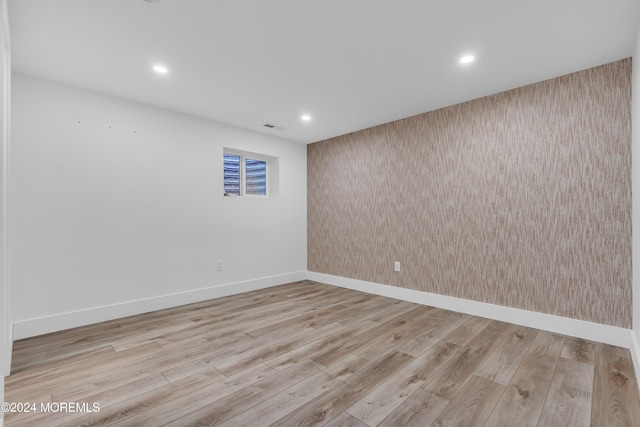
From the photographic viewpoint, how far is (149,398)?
5.48 ft

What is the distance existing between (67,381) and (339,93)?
313 cm

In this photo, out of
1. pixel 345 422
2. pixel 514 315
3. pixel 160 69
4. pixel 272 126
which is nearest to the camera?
pixel 345 422

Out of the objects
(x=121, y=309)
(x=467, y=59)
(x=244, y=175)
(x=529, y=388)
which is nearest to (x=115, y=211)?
(x=121, y=309)

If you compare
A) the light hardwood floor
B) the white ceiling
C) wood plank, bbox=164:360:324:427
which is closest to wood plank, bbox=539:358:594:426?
the light hardwood floor

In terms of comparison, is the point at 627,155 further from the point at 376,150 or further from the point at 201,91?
the point at 201,91

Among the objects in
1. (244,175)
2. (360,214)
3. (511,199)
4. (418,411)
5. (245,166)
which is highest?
(245,166)

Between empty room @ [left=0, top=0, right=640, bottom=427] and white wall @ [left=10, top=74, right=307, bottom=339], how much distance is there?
0.02 m

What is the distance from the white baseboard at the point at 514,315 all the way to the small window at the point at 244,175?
6.89 feet

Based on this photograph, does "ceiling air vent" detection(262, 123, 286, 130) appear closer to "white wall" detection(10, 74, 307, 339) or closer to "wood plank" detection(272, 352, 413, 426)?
"white wall" detection(10, 74, 307, 339)

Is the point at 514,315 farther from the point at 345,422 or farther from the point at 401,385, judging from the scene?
the point at 345,422

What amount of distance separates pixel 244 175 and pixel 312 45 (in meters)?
2.53

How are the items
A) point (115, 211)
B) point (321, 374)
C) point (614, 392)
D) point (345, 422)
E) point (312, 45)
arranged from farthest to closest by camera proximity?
point (115, 211)
point (312, 45)
point (321, 374)
point (614, 392)
point (345, 422)

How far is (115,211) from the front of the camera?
9.86 feet

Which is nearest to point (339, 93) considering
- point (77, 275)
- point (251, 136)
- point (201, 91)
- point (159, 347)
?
point (201, 91)
